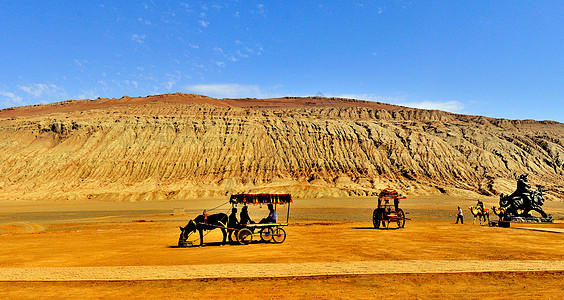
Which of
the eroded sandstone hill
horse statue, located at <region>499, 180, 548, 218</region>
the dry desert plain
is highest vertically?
the eroded sandstone hill

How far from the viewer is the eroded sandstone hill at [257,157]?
71188mm

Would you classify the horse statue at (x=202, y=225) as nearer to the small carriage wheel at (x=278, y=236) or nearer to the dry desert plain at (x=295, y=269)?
the dry desert plain at (x=295, y=269)

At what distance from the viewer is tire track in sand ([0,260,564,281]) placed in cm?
1171

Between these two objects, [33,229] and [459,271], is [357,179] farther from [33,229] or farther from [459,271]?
[459,271]

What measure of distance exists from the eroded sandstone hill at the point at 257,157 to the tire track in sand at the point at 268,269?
52248 mm

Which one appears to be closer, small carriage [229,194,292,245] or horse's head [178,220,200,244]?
horse's head [178,220,200,244]

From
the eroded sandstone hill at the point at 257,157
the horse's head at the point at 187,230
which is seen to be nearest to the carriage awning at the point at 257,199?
the horse's head at the point at 187,230

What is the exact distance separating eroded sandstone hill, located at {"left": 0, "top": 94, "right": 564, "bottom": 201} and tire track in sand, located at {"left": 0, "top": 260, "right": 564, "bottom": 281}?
171 ft

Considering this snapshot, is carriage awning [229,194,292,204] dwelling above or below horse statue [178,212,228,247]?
above

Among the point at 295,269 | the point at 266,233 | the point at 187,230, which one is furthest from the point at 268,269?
the point at 187,230

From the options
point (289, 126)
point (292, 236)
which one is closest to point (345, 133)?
point (289, 126)

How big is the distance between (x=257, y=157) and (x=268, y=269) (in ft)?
229

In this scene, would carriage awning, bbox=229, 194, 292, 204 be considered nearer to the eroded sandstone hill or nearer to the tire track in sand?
the tire track in sand

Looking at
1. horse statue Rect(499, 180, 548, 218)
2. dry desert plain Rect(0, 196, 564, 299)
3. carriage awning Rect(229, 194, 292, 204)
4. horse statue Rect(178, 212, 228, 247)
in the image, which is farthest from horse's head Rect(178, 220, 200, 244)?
horse statue Rect(499, 180, 548, 218)
